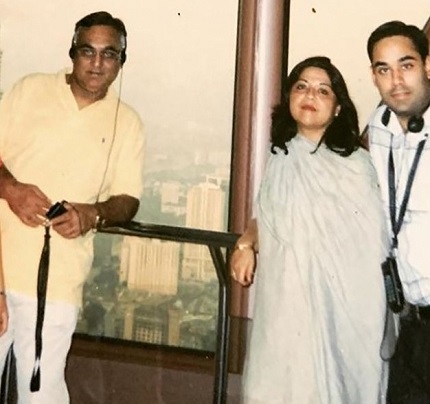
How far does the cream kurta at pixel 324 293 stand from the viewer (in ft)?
4.23

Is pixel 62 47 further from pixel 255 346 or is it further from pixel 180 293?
pixel 255 346

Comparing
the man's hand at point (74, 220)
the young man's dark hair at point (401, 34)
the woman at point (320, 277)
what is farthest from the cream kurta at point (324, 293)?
the man's hand at point (74, 220)

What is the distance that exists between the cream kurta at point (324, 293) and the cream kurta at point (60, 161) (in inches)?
16.0

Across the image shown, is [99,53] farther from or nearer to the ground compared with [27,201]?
farther from the ground

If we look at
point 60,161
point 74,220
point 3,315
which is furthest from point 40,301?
point 60,161

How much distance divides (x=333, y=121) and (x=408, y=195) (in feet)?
0.68

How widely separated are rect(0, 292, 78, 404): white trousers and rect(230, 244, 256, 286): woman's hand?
1.37 feet

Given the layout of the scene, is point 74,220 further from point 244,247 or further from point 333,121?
point 333,121

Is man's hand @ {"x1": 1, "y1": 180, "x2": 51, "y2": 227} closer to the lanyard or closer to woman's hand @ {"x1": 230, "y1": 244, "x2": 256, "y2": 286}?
woman's hand @ {"x1": 230, "y1": 244, "x2": 256, "y2": 286}

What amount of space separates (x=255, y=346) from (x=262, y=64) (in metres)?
0.62

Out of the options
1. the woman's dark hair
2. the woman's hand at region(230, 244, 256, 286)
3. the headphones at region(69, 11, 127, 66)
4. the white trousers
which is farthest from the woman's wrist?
the headphones at region(69, 11, 127, 66)

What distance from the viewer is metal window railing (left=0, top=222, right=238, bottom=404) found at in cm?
145

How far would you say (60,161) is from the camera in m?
1.51

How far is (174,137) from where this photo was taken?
160 cm
